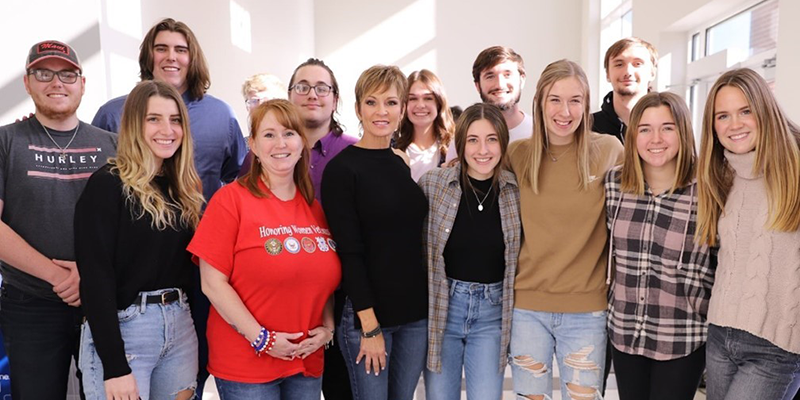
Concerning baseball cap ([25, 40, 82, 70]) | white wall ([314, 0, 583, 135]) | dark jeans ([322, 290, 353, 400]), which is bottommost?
dark jeans ([322, 290, 353, 400])

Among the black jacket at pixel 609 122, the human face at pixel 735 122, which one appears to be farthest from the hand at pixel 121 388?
the black jacket at pixel 609 122

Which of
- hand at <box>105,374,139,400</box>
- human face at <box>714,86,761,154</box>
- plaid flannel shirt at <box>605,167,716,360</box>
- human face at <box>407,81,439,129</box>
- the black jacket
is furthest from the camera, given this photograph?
the black jacket

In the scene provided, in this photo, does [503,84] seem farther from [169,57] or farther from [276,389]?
[276,389]

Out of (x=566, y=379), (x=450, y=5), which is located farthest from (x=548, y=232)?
(x=450, y=5)

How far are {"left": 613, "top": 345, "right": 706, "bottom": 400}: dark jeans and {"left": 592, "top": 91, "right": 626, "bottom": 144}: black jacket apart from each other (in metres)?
1.32

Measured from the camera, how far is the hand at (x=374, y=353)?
1901 millimetres

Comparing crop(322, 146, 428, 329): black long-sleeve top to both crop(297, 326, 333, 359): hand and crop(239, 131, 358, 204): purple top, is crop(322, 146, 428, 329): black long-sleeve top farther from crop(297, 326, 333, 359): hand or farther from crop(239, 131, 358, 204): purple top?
crop(239, 131, 358, 204): purple top

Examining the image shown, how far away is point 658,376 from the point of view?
6.16 ft

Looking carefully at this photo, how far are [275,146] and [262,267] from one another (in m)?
0.40

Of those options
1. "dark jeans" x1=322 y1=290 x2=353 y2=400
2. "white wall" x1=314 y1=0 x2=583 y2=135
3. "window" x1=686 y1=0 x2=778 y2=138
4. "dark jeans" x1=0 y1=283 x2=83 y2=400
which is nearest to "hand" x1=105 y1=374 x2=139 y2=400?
"dark jeans" x1=0 y1=283 x2=83 y2=400

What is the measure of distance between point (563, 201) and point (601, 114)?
1204mm

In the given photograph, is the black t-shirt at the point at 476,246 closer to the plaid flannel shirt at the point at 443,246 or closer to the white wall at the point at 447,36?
the plaid flannel shirt at the point at 443,246

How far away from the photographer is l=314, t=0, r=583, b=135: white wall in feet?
30.2

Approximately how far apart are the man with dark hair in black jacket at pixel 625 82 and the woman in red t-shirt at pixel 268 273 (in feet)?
5.81
